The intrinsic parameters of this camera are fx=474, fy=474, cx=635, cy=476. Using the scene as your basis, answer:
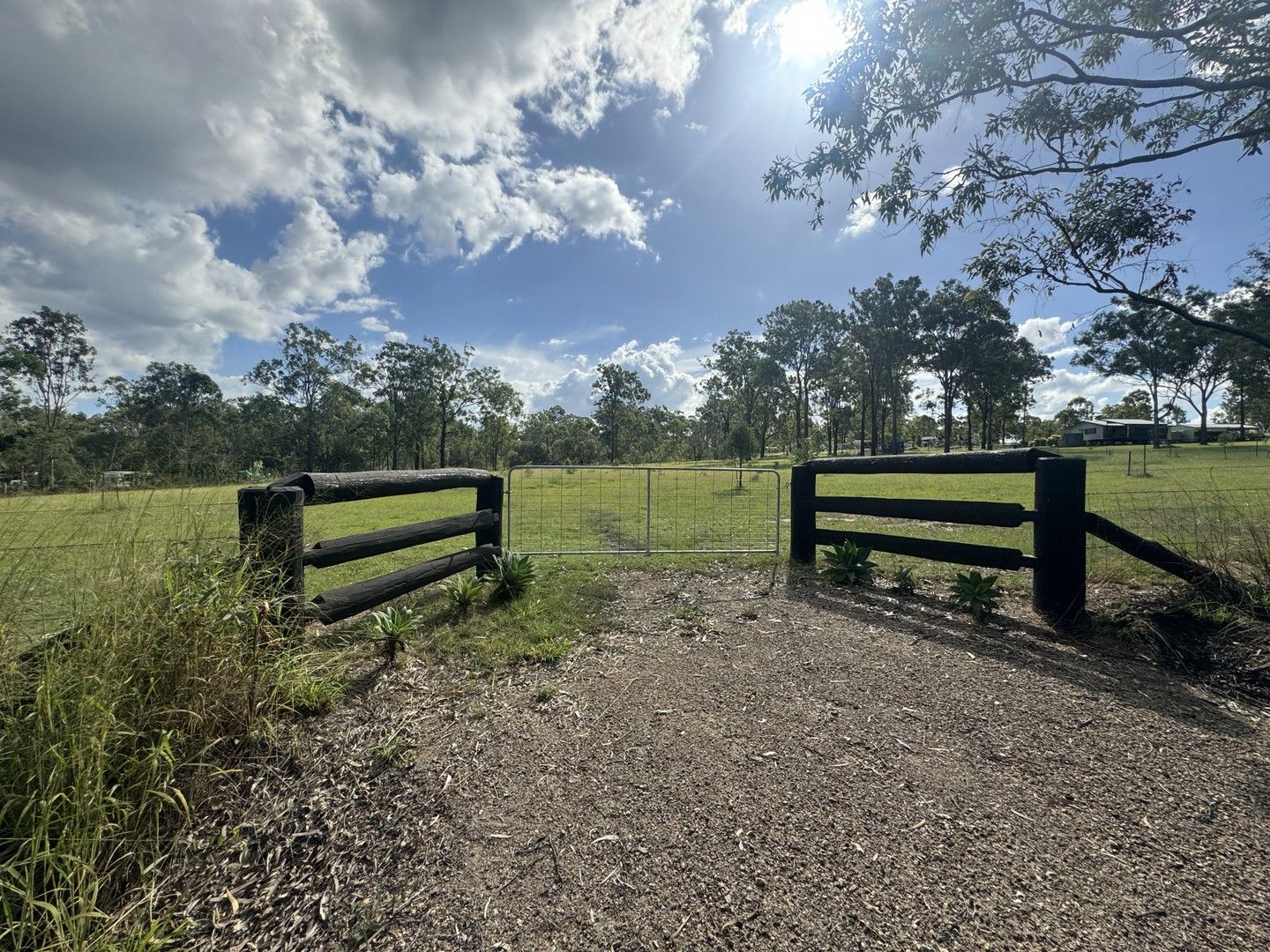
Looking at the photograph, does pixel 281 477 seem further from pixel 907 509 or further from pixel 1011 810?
pixel 907 509

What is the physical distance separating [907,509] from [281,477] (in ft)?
17.7

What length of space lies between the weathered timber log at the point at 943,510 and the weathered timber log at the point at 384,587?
4.02 meters

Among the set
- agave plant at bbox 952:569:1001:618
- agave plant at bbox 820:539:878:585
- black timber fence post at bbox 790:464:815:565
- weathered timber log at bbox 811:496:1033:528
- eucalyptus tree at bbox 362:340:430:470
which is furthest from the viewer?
eucalyptus tree at bbox 362:340:430:470

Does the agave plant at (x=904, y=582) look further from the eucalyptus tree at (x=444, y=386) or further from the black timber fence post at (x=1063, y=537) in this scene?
the eucalyptus tree at (x=444, y=386)

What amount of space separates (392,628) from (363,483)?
1.09 meters

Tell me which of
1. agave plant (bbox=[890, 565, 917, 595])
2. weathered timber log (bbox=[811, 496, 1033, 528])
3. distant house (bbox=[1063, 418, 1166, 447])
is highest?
distant house (bbox=[1063, 418, 1166, 447])

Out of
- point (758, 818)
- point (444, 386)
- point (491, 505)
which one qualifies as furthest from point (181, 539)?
point (444, 386)

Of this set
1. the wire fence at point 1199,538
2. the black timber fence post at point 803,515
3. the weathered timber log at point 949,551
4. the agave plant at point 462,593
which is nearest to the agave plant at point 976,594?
the weathered timber log at point 949,551

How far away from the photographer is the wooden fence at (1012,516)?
3.73 meters

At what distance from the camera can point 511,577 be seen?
450 centimetres

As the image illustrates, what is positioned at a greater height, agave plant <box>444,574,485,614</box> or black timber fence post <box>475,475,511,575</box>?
black timber fence post <box>475,475,511,575</box>

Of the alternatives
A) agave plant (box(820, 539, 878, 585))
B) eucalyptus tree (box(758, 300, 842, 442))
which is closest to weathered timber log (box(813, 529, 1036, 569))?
agave plant (box(820, 539, 878, 585))

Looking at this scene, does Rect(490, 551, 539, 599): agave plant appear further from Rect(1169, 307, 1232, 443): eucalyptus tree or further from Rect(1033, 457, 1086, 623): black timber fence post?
Rect(1169, 307, 1232, 443): eucalyptus tree

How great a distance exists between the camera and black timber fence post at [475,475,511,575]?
509cm
